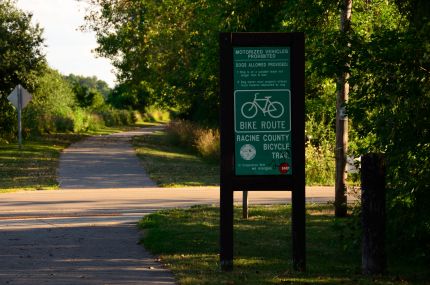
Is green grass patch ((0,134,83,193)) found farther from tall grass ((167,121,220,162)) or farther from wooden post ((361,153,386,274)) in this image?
wooden post ((361,153,386,274))

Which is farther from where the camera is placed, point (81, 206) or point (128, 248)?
point (81, 206)

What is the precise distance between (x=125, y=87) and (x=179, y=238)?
39950 mm

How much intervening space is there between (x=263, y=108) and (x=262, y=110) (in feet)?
0.08

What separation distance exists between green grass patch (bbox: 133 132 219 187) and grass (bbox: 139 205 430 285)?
25.1 feet

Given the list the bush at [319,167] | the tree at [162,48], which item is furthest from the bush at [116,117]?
the bush at [319,167]

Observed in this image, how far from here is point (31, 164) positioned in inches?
1143

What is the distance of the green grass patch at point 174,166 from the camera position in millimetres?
23947

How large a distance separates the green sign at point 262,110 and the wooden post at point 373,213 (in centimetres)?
90

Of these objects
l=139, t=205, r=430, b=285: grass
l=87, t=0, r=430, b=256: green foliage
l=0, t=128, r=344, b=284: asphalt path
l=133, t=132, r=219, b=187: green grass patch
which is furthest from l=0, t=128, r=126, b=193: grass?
l=139, t=205, r=430, b=285: grass

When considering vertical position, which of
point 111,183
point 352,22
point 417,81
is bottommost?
point 111,183

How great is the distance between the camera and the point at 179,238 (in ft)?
40.4

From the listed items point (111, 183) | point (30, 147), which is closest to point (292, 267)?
point (111, 183)

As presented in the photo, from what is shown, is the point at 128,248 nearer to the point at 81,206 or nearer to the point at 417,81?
the point at 417,81

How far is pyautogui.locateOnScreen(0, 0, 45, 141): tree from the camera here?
127 ft
